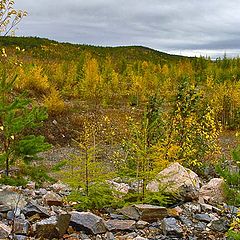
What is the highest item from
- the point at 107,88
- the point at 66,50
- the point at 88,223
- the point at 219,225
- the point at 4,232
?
the point at 66,50

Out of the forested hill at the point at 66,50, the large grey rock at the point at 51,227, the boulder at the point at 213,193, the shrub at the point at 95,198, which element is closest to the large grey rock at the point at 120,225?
the shrub at the point at 95,198

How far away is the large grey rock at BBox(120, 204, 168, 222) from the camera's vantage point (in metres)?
6.00

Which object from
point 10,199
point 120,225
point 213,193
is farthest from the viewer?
point 213,193

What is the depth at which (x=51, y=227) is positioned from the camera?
5.06m

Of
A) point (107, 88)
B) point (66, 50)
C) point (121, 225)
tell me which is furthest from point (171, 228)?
point (66, 50)

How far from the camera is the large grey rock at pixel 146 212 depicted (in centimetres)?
600

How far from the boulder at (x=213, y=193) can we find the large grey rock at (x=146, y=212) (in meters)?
1.43

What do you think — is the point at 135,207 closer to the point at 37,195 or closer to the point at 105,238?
the point at 105,238

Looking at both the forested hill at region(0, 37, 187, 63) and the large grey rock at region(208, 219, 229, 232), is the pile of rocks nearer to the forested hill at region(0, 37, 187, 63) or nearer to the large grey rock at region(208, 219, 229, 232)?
the large grey rock at region(208, 219, 229, 232)

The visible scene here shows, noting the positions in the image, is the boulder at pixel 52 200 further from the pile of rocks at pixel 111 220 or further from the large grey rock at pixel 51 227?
the large grey rock at pixel 51 227

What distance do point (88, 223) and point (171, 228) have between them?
1018mm

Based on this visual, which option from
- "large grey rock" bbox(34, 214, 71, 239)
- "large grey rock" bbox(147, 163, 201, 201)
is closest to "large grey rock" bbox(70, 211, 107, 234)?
"large grey rock" bbox(34, 214, 71, 239)

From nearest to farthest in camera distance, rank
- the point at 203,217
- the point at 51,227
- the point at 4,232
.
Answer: the point at 4,232 < the point at 51,227 < the point at 203,217

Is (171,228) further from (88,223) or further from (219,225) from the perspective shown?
(88,223)
